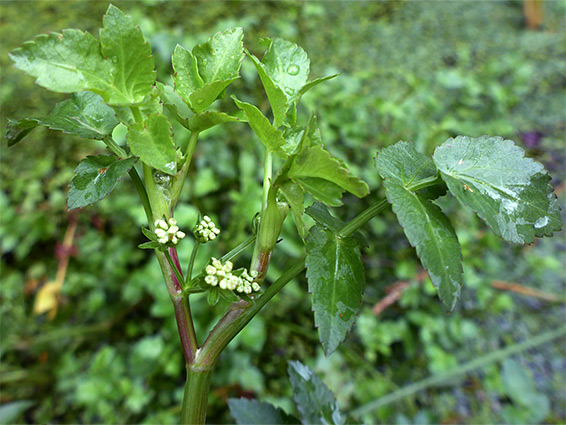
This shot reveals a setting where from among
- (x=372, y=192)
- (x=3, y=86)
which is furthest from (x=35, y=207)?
(x=372, y=192)

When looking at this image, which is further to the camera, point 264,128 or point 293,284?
point 293,284

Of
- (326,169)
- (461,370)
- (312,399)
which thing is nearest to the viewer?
(326,169)

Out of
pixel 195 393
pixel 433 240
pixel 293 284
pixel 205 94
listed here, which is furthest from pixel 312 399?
pixel 293 284

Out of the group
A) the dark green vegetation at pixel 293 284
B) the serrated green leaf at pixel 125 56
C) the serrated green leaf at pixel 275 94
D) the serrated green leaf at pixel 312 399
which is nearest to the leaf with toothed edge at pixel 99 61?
the serrated green leaf at pixel 125 56

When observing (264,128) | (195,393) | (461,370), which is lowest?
(461,370)

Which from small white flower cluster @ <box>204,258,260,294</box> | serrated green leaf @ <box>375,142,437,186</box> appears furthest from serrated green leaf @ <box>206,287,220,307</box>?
serrated green leaf @ <box>375,142,437,186</box>

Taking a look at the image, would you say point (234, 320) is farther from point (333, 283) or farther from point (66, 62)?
point (66, 62)

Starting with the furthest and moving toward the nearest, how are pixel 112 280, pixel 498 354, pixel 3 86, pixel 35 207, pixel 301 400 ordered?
pixel 3 86 < pixel 35 207 < pixel 112 280 < pixel 498 354 < pixel 301 400

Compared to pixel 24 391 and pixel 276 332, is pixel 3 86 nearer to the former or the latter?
pixel 24 391
